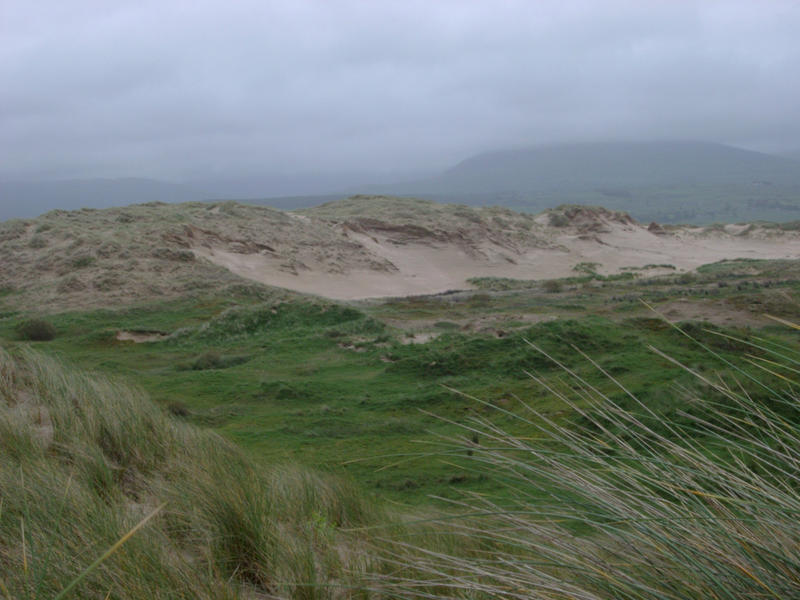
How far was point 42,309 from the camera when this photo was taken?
63.1 ft

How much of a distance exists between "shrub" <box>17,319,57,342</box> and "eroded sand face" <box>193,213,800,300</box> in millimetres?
11416

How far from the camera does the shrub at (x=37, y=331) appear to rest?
604 inches

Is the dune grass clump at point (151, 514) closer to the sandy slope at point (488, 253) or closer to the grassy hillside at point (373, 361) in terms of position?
the grassy hillside at point (373, 361)

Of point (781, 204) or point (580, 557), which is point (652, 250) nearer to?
point (580, 557)

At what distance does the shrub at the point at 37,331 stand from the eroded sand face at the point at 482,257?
1142 cm

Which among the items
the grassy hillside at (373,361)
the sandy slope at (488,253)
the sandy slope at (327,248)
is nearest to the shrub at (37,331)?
the grassy hillside at (373,361)

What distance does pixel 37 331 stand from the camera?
1547cm

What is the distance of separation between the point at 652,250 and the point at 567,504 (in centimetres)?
4711

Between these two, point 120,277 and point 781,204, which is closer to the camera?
point 120,277

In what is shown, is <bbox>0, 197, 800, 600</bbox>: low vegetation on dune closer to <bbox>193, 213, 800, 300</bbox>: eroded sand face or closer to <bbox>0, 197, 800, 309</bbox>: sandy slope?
<bbox>0, 197, 800, 309</bbox>: sandy slope

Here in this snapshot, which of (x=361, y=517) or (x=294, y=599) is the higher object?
(x=294, y=599)

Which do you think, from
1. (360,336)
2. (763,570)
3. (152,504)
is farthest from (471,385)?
(763,570)

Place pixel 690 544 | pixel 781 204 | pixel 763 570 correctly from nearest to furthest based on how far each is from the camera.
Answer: pixel 763 570 → pixel 690 544 → pixel 781 204

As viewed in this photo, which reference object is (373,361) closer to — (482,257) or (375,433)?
(375,433)
